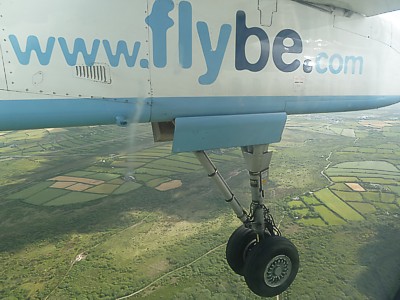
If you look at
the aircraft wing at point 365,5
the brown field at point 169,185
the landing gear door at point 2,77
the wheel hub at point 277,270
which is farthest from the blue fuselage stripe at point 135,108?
the brown field at point 169,185

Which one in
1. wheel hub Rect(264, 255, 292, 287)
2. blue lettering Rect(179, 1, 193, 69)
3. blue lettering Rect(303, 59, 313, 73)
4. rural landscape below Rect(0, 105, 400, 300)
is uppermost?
blue lettering Rect(179, 1, 193, 69)

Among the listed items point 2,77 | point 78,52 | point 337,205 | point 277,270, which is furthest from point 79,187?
point 78,52

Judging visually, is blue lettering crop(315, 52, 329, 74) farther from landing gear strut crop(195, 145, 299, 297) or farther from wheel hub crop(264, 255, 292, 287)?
wheel hub crop(264, 255, 292, 287)

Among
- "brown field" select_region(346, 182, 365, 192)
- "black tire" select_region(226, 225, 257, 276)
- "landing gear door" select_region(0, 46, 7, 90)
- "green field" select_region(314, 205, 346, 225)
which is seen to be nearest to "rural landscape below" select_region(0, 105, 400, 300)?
→ "green field" select_region(314, 205, 346, 225)

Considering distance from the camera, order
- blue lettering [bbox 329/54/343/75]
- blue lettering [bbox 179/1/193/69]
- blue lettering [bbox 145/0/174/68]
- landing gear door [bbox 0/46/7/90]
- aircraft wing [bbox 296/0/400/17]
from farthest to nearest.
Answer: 1. blue lettering [bbox 329/54/343/75]
2. aircraft wing [bbox 296/0/400/17]
3. blue lettering [bbox 179/1/193/69]
4. blue lettering [bbox 145/0/174/68]
5. landing gear door [bbox 0/46/7/90]

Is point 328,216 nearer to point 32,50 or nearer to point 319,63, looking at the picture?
point 319,63

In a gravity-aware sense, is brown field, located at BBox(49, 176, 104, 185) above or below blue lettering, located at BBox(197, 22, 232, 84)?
below

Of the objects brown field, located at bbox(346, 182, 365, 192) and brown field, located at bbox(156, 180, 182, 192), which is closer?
brown field, located at bbox(346, 182, 365, 192)
